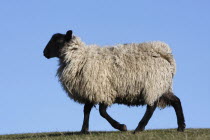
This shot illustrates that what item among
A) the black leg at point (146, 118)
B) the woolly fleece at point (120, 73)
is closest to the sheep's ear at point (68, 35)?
the woolly fleece at point (120, 73)

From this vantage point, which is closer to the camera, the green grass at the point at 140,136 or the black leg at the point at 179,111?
the green grass at the point at 140,136

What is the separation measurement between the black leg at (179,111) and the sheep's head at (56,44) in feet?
12.4

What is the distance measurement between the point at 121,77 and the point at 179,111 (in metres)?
2.19

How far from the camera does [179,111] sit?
43.1 feet

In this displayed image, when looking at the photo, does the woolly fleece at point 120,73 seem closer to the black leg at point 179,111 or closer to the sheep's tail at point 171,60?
the sheep's tail at point 171,60

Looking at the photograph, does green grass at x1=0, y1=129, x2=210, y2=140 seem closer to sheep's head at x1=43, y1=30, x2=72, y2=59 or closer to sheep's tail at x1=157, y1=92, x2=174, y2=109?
sheep's tail at x1=157, y1=92, x2=174, y2=109

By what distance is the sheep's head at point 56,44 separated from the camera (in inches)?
530

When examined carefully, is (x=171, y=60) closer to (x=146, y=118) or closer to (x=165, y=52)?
(x=165, y=52)

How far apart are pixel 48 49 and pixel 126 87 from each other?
304 cm

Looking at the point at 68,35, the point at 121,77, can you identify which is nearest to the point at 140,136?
the point at 121,77

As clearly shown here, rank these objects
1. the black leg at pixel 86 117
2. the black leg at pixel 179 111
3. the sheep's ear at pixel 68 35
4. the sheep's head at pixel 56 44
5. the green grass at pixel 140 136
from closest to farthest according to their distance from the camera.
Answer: the green grass at pixel 140 136 < the black leg at pixel 86 117 < the black leg at pixel 179 111 < the sheep's ear at pixel 68 35 < the sheep's head at pixel 56 44

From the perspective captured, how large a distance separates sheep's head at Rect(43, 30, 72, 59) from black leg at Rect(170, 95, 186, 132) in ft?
12.4

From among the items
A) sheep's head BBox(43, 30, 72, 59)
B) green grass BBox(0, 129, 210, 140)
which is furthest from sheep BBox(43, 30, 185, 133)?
green grass BBox(0, 129, 210, 140)

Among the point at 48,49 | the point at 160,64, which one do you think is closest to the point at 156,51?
the point at 160,64
